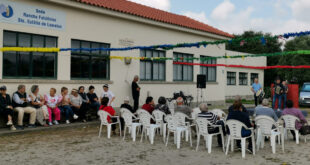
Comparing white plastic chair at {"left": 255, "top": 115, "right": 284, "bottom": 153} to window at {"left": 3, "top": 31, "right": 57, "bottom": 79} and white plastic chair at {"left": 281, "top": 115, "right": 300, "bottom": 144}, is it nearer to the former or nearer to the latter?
white plastic chair at {"left": 281, "top": 115, "right": 300, "bottom": 144}

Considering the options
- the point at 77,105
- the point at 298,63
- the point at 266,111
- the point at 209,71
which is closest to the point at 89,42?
the point at 77,105

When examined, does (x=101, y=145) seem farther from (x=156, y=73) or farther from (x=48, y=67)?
(x=156, y=73)

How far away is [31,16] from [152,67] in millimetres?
7065

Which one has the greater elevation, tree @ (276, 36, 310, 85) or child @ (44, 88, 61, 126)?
tree @ (276, 36, 310, 85)

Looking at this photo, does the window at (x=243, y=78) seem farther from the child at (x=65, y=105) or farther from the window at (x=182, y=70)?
the child at (x=65, y=105)

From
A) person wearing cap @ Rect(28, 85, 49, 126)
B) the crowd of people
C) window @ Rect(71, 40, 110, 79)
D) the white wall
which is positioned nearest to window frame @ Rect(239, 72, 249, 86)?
the white wall

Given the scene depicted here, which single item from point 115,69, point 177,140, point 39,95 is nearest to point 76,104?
point 39,95

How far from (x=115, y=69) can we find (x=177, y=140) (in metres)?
7.30

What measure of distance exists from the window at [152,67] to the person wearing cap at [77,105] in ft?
15.4

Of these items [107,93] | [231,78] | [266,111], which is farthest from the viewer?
[231,78]

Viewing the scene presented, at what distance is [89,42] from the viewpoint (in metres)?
12.8

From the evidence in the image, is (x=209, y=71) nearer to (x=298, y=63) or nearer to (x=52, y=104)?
(x=52, y=104)

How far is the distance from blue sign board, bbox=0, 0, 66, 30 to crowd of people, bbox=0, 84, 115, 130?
2410 millimetres

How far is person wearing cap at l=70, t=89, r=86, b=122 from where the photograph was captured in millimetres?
11180
